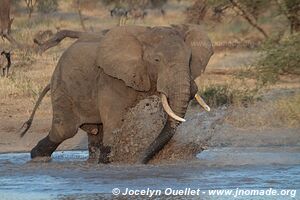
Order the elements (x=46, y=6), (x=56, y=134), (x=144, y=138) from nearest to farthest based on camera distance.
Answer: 1. (x=144, y=138)
2. (x=56, y=134)
3. (x=46, y=6)

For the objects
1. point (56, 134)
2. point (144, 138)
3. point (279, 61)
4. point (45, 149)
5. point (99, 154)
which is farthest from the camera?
point (279, 61)

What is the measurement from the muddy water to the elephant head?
42cm

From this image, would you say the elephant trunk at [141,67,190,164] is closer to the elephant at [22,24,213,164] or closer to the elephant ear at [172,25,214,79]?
the elephant at [22,24,213,164]

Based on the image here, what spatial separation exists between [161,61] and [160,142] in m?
0.82

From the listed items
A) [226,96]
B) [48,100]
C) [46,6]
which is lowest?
[46,6]

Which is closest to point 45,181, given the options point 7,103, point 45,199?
point 45,199

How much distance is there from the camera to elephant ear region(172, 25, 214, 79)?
381 inches

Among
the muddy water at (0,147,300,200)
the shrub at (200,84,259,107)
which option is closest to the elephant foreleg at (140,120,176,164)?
the muddy water at (0,147,300,200)

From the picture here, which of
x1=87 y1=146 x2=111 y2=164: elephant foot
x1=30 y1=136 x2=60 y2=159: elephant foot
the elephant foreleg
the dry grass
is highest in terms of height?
the elephant foreleg

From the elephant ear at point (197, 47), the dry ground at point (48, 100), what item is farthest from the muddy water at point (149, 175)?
the dry ground at point (48, 100)

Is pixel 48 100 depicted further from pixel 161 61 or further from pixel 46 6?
pixel 46 6

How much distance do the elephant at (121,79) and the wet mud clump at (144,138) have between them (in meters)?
0.08

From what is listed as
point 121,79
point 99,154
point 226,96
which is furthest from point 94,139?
point 226,96

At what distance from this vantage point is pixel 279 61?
14008mm
